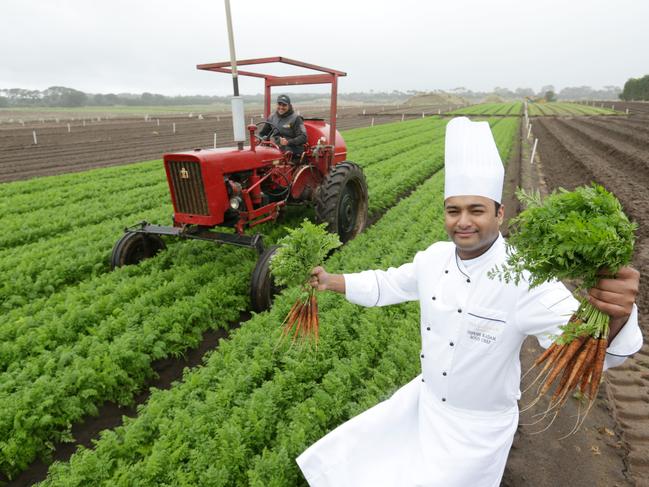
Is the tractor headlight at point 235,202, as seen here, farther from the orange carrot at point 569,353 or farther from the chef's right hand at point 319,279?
the orange carrot at point 569,353

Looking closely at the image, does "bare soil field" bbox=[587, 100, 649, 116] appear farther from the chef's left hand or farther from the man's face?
the chef's left hand

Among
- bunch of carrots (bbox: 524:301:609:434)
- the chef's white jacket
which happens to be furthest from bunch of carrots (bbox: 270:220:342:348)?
bunch of carrots (bbox: 524:301:609:434)

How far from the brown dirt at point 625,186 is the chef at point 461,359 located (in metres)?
1.64

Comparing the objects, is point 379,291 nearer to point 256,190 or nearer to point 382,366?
point 382,366

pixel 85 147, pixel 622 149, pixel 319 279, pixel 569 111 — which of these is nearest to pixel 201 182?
pixel 319 279

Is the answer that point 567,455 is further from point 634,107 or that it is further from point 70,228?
point 634,107

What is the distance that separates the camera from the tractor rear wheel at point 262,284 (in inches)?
167

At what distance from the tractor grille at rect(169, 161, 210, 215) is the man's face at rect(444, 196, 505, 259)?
132 inches

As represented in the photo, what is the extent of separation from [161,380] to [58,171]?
12117 mm

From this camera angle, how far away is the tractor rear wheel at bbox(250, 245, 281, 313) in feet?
13.9

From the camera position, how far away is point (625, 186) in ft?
33.4

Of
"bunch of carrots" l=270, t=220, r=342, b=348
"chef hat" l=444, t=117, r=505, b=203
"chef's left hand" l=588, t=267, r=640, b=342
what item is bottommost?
"bunch of carrots" l=270, t=220, r=342, b=348

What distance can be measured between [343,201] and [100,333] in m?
3.67

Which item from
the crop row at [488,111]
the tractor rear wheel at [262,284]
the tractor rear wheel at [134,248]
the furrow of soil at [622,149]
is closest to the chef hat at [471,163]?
the tractor rear wheel at [262,284]
